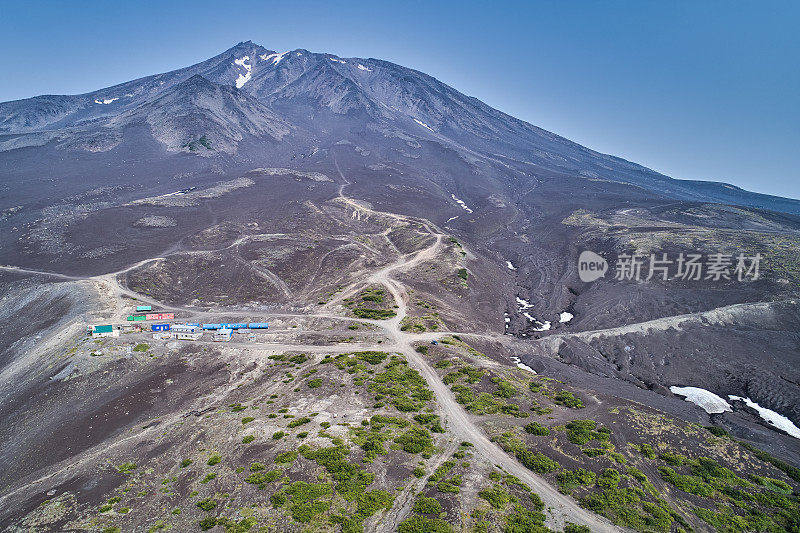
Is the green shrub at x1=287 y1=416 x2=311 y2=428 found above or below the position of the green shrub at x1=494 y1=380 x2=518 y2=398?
below

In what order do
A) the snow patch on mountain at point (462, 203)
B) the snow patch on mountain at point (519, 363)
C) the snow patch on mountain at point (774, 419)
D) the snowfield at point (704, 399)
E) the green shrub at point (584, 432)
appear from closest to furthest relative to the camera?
the green shrub at point (584, 432)
the snow patch on mountain at point (774, 419)
the snowfield at point (704, 399)
the snow patch on mountain at point (519, 363)
the snow patch on mountain at point (462, 203)

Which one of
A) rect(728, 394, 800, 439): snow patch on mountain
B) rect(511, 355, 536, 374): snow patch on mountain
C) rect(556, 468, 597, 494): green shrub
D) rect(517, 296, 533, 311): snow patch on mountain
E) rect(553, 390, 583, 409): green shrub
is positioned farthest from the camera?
rect(517, 296, 533, 311): snow patch on mountain

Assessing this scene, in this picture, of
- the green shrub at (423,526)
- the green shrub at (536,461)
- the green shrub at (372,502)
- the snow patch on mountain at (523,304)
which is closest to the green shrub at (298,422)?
the green shrub at (372,502)

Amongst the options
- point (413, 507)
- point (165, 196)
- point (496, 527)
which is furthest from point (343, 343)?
point (165, 196)

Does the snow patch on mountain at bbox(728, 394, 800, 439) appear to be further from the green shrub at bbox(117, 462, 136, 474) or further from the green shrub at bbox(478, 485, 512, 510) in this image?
the green shrub at bbox(117, 462, 136, 474)

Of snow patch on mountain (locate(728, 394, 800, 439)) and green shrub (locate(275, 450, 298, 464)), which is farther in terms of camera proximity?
snow patch on mountain (locate(728, 394, 800, 439))

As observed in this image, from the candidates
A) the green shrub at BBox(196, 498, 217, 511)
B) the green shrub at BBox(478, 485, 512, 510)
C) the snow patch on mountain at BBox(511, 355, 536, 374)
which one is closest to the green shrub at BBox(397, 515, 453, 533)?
the green shrub at BBox(478, 485, 512, 510)

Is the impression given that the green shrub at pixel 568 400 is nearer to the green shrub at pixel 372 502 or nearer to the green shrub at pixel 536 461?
the green shrub at pixel 536 461

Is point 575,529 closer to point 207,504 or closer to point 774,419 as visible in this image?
point 207,504
